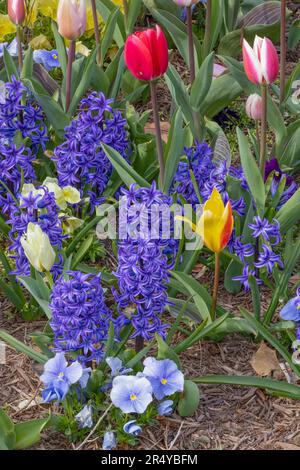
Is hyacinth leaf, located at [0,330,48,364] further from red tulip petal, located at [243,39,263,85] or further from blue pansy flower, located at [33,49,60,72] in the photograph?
blue pansy flower, located at [33,49,60,72]

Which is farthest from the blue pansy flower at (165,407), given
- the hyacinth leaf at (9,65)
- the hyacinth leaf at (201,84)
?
the hyacinth leaf at (9,65)

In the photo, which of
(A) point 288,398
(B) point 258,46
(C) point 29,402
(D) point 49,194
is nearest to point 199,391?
(A) point 288,398

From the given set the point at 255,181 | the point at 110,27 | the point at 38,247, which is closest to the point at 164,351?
the point at 38,247

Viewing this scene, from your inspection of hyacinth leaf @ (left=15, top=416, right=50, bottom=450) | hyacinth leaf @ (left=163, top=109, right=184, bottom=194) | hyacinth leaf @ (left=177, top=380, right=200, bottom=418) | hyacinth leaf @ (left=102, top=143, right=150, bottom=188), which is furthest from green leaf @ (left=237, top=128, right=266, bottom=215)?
hyacinth leaf @ (left=15, top=416, right=50, bottom=450)

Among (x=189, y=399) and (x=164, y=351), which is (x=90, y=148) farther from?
(x=189, y=399)

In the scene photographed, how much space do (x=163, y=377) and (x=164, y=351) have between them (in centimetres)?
7

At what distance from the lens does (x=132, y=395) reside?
2.51 metres

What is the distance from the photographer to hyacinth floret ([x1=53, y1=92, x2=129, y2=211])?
315cm

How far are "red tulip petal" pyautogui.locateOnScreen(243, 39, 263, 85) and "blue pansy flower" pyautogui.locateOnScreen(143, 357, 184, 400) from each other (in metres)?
0.87

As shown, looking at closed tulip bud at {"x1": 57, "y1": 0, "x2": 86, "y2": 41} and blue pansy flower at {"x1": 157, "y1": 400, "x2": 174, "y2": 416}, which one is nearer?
blue pansy flower at {"x1": 157, "y1": 400, "x2": 174, "y2": 416}

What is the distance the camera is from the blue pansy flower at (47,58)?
3814 mm

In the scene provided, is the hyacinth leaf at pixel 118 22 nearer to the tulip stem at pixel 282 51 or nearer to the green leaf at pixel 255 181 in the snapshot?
the tulip stem at pixel 282 51

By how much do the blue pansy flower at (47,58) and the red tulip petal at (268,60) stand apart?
1.28m

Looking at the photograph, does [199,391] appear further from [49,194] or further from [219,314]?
[49,194]
